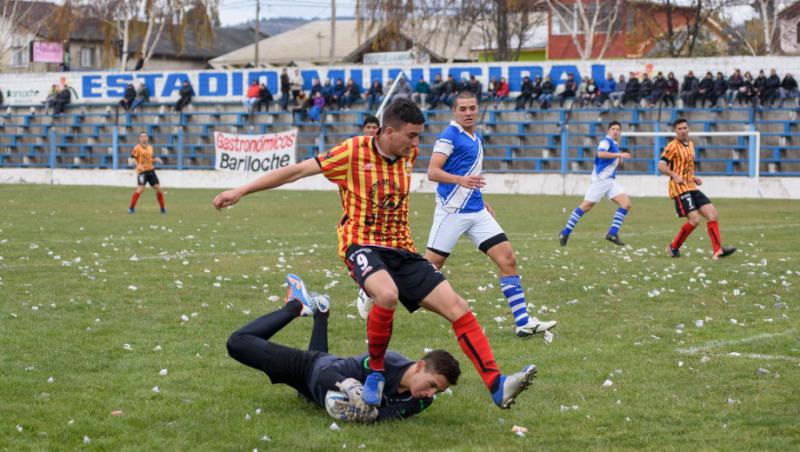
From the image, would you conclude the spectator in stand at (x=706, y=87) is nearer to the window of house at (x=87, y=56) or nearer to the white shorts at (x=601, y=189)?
the white shorts at (x=601, y=189)

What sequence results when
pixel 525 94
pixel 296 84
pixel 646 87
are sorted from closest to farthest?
1. pixel 646 87
2. pixel 525 94
3. pixel 296 84

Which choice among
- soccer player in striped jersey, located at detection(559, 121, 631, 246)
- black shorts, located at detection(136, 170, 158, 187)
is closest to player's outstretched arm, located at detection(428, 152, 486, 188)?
soccer player in striped jersey, located at detection(559, 121, 631, 246)

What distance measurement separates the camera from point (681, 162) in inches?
651

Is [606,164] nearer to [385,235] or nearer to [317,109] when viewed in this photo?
[385,235]

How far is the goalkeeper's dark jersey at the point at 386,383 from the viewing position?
6.76m

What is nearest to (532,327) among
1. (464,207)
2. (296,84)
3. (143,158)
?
Answer: (464,207)

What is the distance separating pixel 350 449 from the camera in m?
6.04

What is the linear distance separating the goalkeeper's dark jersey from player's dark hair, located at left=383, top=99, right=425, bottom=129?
1.57 meters

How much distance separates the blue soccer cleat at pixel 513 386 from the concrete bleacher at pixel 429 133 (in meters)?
28.5

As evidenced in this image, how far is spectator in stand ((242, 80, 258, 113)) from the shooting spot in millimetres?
45062

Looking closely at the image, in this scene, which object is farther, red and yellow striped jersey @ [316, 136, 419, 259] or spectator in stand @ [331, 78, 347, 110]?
spectator in stand @ [331, 78, 347, 110]

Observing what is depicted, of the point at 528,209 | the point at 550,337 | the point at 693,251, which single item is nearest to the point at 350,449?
the point at 550,337

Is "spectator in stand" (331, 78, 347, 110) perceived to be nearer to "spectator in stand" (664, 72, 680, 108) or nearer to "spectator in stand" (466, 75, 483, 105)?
"spectator in stand" (466, 75, 483, 105)

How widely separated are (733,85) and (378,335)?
104ft
